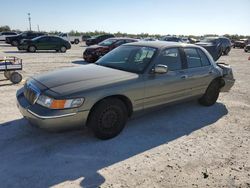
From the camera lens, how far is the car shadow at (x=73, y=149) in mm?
3334

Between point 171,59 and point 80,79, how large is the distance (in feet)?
6.56

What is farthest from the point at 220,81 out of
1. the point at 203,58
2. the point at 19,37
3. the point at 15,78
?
the point at 19,37

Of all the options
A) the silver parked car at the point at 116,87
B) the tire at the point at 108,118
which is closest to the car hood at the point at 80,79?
the silver parked car at the point at 116,87

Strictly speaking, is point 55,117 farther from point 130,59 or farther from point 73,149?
point 130,59

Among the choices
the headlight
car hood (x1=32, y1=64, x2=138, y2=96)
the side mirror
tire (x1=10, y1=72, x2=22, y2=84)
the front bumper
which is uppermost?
the side mirror

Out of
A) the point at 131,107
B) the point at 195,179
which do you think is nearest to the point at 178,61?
the point at 131,107

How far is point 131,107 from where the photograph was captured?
15.0ft

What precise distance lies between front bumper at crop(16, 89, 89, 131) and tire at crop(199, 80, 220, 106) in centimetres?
344

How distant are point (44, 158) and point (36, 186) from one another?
0.67 metres

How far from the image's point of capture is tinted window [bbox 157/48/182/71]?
5017 mm

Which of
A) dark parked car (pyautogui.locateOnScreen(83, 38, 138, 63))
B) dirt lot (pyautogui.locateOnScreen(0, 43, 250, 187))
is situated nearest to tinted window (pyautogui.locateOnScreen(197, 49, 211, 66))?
dirt lot (pyautogui.locateOnScreen(0, 43, 250, 187))

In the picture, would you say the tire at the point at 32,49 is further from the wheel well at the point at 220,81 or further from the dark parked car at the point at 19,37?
the wheel well at the point at 220,81

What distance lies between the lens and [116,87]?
4.23 meters

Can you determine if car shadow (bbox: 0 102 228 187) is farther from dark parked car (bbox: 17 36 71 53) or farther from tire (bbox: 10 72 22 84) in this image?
dark parked car (bbox: 17 36 71 53)
